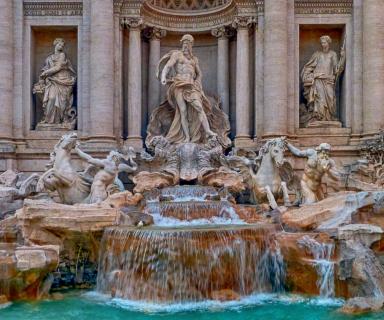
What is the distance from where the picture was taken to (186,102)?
649 inches

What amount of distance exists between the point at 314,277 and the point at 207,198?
153 inches

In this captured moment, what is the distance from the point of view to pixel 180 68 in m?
16.5

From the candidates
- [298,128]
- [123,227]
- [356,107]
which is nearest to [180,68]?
[298,128]

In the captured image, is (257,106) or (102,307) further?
(257,106)

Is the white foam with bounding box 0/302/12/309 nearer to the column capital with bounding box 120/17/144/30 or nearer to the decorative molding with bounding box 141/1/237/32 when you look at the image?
the column capital with bounding box 120/17/144/30

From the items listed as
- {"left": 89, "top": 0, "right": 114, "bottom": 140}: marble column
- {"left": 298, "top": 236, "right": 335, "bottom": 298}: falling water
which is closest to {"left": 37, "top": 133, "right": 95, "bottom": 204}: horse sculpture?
{"left": 89, "top": 0, "right": 114, "bottom": 140}: marble column

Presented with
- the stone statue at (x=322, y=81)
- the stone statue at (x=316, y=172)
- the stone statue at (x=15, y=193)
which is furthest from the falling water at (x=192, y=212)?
the stone statue at (x=322, y=81)

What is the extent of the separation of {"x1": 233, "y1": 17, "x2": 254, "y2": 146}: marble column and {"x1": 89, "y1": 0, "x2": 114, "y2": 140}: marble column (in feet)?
11.9

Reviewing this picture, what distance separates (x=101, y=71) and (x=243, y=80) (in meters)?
4.08

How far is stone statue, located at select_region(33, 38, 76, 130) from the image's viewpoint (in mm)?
17156

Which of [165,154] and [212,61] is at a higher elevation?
[212,61]

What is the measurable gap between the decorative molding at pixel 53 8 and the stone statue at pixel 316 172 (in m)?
8.12

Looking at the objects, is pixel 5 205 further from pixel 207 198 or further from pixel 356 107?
pixel 356 107

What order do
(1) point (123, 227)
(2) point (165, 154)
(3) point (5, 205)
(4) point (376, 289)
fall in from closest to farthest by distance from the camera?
(4) point (376, 289)
(1) point (123, 227)
(3) point (5, 205)
(2) point (165, 154)
